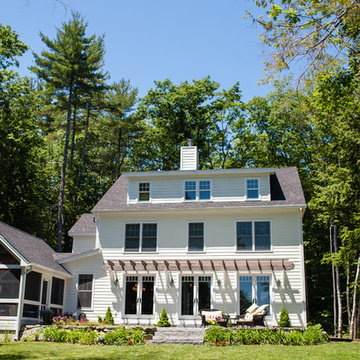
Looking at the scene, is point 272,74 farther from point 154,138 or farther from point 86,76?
point 154,138

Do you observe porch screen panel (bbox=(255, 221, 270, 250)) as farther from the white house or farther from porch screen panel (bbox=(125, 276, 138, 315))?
porch screen panel (bbox=(125, 276, 138, 315))

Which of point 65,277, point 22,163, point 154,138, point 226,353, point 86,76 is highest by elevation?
point 86,76

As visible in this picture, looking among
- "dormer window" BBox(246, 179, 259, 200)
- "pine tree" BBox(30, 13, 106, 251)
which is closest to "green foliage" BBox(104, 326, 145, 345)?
"dormer window" BBox(246, 179, 259, 200)

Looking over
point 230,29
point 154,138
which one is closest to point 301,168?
point 154,138

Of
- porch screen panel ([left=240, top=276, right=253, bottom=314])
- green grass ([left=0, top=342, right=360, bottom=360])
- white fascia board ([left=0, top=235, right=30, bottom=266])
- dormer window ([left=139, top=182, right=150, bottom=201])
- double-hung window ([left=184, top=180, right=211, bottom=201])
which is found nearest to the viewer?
green grass ([left=0, top=342, right=360, bottom=360])

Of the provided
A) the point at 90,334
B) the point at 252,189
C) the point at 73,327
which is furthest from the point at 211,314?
the point at 252,189

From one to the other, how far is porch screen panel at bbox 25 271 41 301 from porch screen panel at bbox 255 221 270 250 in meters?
9.07

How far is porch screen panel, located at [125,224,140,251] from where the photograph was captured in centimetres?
2086

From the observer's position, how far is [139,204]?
21672 millimetres

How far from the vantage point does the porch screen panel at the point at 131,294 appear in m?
20.1

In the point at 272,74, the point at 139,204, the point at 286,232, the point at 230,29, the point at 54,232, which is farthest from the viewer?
the point at 54,232

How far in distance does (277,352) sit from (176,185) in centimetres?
1033

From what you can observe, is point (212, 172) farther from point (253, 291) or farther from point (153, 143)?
point (153, 143)

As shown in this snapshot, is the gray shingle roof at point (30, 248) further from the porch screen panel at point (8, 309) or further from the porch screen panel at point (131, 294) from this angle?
the porch screen panel at point (131, 294)
